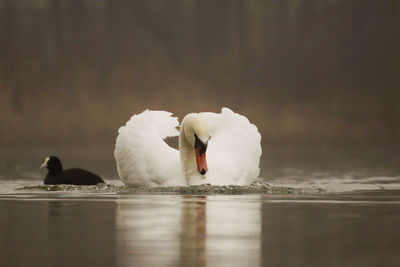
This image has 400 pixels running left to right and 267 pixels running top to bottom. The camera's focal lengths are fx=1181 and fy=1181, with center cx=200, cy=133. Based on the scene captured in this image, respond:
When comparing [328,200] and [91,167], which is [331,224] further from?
[91,167]

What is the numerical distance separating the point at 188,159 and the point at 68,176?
9.19 feet

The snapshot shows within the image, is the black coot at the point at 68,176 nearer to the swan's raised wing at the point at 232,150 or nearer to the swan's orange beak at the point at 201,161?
the swan's raised wing at the point at 232,150

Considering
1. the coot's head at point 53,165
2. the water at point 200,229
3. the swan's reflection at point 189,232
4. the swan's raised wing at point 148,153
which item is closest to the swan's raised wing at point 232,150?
the swan's raised wing at point 148,153

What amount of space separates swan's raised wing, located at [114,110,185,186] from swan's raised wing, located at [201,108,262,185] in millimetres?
583

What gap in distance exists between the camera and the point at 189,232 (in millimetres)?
10555

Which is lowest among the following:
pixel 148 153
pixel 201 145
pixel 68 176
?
pixel 68 176

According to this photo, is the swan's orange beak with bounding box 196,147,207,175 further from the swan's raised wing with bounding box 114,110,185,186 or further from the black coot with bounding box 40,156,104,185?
the black coot with bounding box 40,156,104,185

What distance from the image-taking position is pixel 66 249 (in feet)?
30.7

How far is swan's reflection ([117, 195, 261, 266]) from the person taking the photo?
28.5 ft

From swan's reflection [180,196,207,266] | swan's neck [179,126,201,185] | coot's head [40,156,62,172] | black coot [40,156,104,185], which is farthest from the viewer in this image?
coot's head [40,156,62,172]

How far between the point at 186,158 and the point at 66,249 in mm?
8599

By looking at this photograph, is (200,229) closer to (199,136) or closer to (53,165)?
(199,136)

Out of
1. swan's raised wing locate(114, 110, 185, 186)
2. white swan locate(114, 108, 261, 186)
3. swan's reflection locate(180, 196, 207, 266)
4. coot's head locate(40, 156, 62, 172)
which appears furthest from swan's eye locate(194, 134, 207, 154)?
coot's head locate(40, 156, 62, 172)

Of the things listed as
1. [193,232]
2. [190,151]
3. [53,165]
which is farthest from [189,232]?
[53,165]
